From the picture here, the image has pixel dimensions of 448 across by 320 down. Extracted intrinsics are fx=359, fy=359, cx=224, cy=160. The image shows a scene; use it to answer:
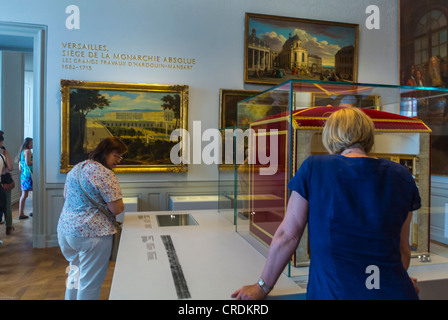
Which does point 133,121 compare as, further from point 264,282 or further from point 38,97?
point 264,282

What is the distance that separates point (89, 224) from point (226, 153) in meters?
4.63

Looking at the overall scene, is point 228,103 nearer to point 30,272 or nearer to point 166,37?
point 166,37

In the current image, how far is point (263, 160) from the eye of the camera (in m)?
2.67

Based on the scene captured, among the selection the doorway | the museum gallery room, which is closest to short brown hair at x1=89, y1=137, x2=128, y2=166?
the museum gallery room

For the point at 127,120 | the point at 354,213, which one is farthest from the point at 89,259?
the point at 127,120

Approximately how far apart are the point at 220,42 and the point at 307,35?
2114mm

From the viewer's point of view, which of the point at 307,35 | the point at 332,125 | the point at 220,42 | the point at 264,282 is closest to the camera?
the point at 332,125

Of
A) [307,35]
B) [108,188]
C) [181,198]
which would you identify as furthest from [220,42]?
[108,188]

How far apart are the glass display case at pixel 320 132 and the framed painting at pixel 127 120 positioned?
4.99 meters

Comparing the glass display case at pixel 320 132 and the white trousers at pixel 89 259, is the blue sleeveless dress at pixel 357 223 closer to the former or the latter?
the glass display case at pixel 320 132

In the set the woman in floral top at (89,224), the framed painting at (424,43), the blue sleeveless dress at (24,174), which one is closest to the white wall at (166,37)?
the framed painting at (424,43)

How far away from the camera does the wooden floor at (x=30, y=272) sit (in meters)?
4.98

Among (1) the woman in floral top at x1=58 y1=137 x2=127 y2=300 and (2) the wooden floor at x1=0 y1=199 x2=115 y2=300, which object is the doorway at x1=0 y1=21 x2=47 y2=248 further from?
(1) the woman in floral top at x1=58 y1=137 x2=127 y2=300

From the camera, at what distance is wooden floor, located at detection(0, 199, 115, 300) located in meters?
4.98
